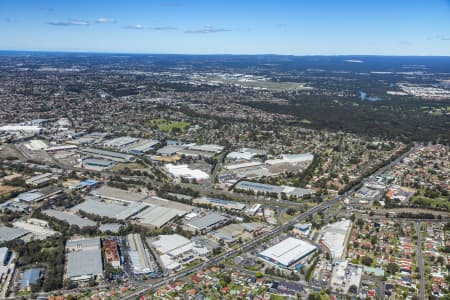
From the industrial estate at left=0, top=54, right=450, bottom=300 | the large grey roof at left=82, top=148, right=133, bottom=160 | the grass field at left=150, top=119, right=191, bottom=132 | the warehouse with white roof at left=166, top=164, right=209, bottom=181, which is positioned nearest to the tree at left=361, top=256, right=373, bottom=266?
the industrial estate at left=0, top=54, right=450, bottom=300

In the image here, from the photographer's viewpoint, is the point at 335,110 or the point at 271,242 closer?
the point at 271,242

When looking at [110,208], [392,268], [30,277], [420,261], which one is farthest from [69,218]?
[420,261]

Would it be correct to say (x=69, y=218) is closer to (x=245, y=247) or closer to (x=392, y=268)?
(x=245, y=247)

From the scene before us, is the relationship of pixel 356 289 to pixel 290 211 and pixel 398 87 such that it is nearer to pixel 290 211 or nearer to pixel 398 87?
pixel 290 211

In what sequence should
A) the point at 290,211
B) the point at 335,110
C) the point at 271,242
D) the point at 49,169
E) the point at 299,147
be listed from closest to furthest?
the point at 271,242 < the point at 290,211 < the point at 49,169 < the point at 299,147 < the point at 335,110

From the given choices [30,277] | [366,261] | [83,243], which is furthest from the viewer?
[83,243]

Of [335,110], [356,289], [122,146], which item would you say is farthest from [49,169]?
[335,110]

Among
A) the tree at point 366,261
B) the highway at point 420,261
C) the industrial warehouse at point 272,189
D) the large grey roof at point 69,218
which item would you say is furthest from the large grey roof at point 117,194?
the highway at point 420,261

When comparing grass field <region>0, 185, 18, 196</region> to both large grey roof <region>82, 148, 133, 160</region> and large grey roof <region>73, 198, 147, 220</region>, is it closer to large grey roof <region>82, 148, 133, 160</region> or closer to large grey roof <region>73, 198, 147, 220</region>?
large grey roof <region>73, 198, 147, 220</region>

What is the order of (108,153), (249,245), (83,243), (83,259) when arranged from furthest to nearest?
(108,153) < (249,245) < (83,243) < (83,259)
